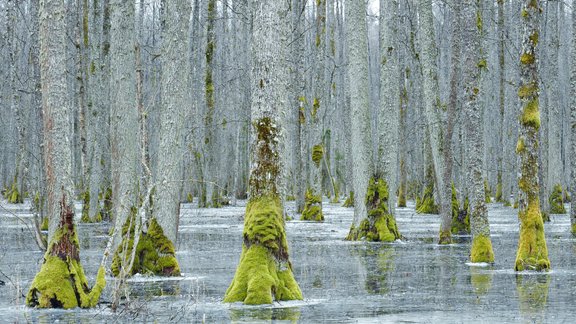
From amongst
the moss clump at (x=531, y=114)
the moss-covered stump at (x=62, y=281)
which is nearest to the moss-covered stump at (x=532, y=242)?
the moss clump at (x=531, y=114)

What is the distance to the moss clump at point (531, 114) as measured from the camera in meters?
14.7

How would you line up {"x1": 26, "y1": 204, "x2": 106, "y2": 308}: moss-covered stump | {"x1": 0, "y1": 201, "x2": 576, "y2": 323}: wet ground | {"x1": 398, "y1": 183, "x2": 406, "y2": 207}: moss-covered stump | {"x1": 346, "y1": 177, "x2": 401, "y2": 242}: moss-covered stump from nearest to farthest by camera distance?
{"x1": 0, "y1": 201, "x2": 576, "y2": 323}: wet ground < {"x1": 26, "y1": 204, "x2": 106, "y2": 308}: moss-covered stump < {"x1": 346, "y1": 177, "x2": 401, "y2": 242}: moss-covered stump < {"x1": 398, "y1": 183, "x2": 406, "y2": 207}: moss-covered stump

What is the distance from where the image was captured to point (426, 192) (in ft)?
120

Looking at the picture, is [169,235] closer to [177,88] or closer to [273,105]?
[177,88]

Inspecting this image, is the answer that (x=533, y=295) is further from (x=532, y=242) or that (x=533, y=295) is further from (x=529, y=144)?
(x=529, y=144)

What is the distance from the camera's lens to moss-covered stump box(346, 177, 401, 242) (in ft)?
72.5

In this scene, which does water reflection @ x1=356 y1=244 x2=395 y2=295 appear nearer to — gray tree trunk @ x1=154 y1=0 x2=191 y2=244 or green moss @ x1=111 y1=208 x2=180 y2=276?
green moss @ x1=111 y1=208 x2=180 y2=276

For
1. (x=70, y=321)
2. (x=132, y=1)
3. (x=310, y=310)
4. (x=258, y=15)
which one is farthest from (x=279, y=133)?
(x=132, y=1)

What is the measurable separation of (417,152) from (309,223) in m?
19.7

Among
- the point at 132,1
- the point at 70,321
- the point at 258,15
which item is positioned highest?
the point at 132,1

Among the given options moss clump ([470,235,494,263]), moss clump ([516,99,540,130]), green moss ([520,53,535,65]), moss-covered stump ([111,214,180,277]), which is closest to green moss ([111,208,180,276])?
moss-covered stump ([111,214,180,277])

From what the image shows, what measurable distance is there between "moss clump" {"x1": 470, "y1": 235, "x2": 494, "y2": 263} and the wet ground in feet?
0.64

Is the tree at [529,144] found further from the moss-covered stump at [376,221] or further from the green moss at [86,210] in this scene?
the green moss at [86,210]

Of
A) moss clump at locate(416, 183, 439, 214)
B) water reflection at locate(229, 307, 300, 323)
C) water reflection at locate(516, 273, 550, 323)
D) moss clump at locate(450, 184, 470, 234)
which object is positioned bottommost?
water reflection at locate(229, 307, 300, 323)
